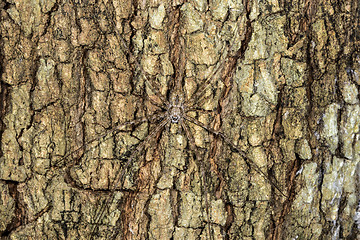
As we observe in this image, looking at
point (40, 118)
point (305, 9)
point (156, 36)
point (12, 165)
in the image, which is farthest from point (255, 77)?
point (12, 165)

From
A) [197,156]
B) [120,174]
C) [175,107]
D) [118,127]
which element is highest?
[175,107]

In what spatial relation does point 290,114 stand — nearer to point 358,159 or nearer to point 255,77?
point 255,77

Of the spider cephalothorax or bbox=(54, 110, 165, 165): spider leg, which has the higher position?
the spider cephalothorax

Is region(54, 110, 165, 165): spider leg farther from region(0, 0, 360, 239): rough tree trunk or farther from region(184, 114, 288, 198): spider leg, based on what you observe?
region(184, 114, 288, 198): spider leg

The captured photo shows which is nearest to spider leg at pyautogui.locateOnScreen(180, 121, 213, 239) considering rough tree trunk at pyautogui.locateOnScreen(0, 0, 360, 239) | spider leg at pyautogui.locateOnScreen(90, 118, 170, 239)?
rough tree trunk at pyautogui.locateOnScreen(0, 0, 360, 239)

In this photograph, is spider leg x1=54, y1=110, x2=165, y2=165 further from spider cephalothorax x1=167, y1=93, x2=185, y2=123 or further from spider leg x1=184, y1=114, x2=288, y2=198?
spider leg x1=184, y1=114, x2=288, y2=198

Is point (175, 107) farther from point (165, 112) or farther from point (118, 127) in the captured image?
point (118, 127)

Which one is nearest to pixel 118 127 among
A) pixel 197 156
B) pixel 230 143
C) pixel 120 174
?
pixel 120 174

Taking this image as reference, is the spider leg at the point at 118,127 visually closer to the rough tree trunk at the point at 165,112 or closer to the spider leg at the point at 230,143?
the rough tree trunk at the point at 165,112
